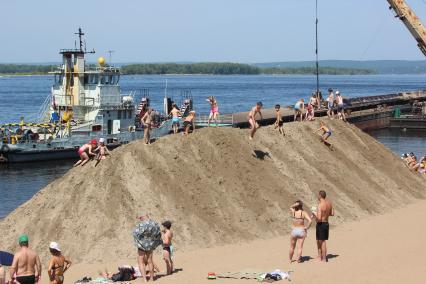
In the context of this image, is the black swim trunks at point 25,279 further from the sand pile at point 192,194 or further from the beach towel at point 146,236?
the sand pile at point 192,194

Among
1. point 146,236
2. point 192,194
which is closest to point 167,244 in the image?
point 146,236

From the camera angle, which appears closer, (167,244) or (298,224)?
(167,244)

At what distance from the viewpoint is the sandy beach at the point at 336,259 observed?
585 inches

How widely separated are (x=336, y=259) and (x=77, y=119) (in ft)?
120

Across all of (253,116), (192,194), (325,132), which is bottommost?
(192,194)

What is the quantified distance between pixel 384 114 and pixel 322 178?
51847 mm

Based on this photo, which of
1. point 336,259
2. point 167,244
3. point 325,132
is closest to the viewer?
point 167,244

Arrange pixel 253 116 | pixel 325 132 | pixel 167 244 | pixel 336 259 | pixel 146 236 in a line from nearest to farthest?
pixel 146 236 < pixel 167 244 < pixel 336 259 < pixel 253 116 < pixel 325 132

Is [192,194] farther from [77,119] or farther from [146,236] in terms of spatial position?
[77,119]

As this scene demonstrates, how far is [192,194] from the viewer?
63.6 feet

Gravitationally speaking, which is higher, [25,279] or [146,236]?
[146,236]

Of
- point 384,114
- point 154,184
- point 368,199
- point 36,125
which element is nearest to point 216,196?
point 154,184

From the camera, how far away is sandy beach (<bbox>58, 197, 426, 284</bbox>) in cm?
1485

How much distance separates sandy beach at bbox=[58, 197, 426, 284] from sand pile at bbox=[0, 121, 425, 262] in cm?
79
